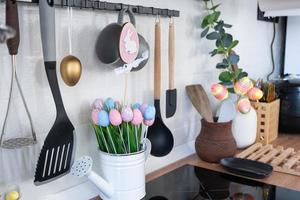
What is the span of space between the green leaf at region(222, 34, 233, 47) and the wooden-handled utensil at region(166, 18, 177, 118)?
236 mm

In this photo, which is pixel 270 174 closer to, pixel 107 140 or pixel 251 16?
pixel 107 140

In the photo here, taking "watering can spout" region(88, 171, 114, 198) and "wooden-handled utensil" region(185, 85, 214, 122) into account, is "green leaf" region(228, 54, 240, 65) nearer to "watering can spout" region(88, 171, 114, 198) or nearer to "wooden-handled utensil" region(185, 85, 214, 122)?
"wooden-handled utensil" region(185, 85, 214, 122)

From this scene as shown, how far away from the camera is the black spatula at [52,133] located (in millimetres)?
631

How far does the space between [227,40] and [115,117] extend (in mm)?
601

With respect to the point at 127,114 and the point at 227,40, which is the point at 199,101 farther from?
the point at 127,114

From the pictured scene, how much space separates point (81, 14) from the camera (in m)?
0.76

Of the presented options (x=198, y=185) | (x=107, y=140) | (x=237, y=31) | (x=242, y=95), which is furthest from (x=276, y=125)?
(x=107, y=140)

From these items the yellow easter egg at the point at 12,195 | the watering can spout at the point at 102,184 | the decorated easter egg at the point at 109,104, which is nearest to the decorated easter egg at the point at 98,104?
the decorated easter egg at the point at 109,104

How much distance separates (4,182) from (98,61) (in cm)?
34

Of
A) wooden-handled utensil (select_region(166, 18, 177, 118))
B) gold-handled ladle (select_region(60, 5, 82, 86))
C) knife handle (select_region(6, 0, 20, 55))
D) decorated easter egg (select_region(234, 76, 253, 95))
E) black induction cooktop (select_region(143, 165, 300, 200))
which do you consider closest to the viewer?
knife handle (select_region(6, 0, 20, 55))

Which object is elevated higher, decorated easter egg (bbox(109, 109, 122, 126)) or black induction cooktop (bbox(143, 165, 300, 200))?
decorated easter egg (bbox(109, 109, 122, 126))

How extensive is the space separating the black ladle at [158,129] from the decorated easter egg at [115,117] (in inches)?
8.2

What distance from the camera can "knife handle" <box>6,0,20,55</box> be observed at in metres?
0.59

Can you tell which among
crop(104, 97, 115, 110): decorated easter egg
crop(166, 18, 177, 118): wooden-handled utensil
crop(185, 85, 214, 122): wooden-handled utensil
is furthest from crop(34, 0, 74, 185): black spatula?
crop(185, 85, 214, 122): wooden-handled utensil
